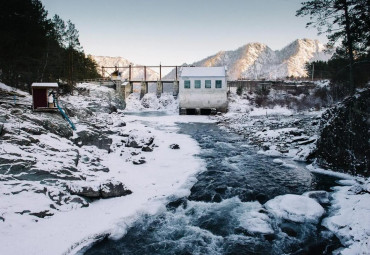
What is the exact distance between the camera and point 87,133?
42.2ft

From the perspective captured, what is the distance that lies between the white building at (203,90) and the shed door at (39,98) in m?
22.0

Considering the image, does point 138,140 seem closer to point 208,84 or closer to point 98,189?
point 98,189

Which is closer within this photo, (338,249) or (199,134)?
(338,249)

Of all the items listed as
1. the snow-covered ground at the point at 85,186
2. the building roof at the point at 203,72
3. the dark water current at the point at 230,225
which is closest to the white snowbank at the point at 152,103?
the building roof at the point at 203,72

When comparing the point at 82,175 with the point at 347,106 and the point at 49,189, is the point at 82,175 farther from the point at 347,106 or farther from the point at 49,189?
the point at 347,106

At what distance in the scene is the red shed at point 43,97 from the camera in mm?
13203

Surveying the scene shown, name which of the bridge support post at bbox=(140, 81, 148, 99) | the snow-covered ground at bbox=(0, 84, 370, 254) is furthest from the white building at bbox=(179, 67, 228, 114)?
the bridge support post at bbox=(140, 81, 148, 99)

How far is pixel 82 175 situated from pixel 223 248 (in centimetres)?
529

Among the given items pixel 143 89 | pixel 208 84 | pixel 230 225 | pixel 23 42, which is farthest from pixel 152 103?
pixel 230 225

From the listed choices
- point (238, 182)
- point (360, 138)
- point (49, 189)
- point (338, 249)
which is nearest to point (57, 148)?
point (49, 189)

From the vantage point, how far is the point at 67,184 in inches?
287

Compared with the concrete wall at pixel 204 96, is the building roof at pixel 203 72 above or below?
above

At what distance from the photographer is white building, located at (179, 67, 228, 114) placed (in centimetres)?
3381

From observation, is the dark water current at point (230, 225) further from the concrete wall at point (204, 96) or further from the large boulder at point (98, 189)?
the concrete wall at point (204, 96)
